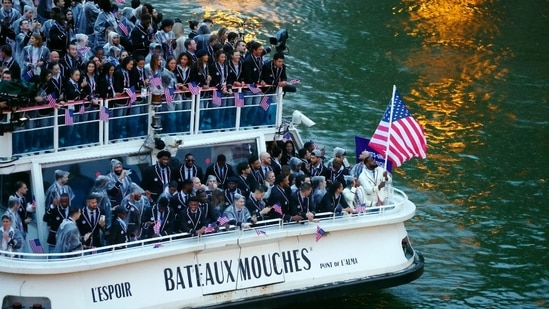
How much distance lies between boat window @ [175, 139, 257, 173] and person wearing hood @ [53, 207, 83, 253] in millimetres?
2787

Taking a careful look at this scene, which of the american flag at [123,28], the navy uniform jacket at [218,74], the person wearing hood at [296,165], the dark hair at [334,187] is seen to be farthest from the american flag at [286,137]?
the american flag at [123,28]

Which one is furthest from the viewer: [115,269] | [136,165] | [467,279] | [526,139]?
[526,139]

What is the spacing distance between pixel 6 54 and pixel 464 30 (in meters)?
23.3

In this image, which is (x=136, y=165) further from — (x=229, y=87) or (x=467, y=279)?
(x=467, y=279)

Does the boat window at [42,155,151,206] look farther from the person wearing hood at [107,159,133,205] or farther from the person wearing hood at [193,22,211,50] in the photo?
the person wearing hood at [193,22,211,50]

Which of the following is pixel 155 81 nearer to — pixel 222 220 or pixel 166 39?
pixel 222 220

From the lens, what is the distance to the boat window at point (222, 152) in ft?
70.0

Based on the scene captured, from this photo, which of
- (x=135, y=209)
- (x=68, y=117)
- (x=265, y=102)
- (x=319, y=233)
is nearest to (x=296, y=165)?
(x=265, y=102)

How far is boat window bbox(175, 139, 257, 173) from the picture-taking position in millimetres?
21328

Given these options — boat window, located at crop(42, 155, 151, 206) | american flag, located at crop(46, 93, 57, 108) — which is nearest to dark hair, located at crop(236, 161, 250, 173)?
boat window, located at crop(42, 155, 151, 206)

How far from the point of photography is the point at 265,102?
856 inches

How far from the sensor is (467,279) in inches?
942

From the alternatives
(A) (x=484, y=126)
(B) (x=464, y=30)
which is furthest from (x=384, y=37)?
(A) (x=484, y=126)

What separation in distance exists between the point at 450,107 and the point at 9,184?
55.9 ft
